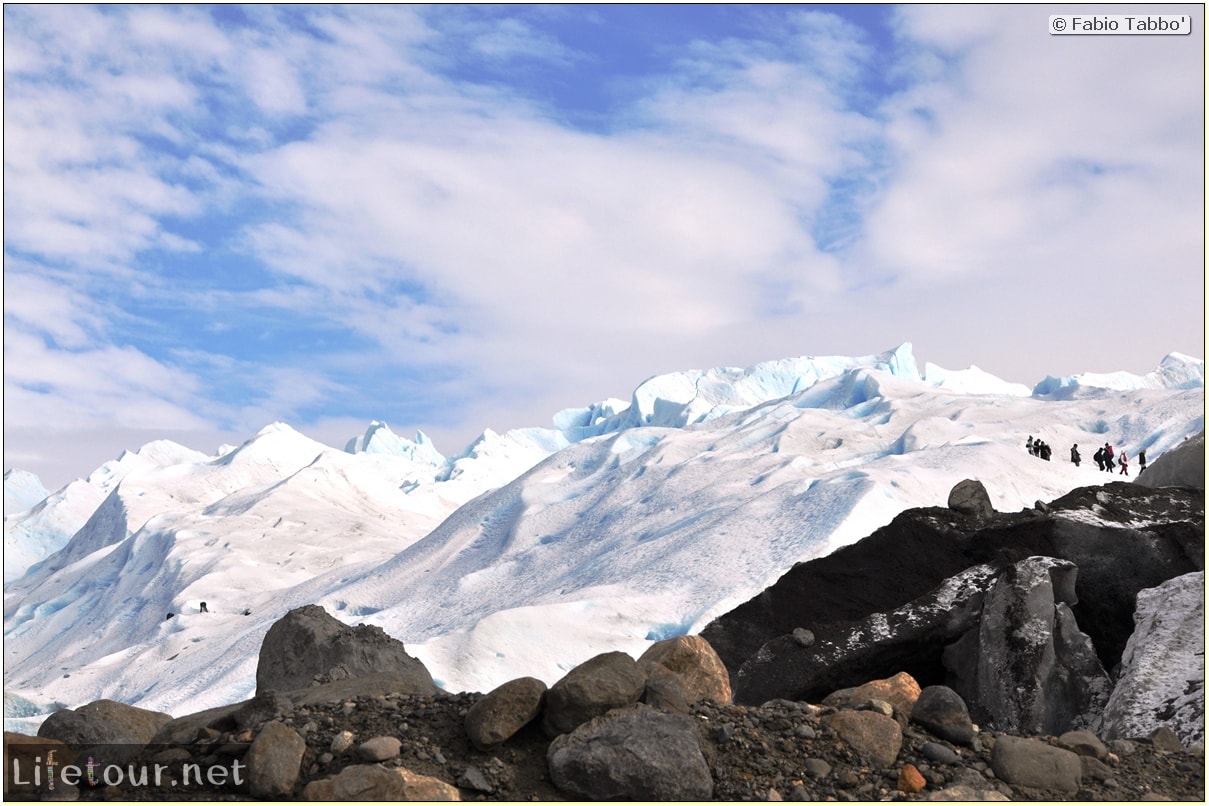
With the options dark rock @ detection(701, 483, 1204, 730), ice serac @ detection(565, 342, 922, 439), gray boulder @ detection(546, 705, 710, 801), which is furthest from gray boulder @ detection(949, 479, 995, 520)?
ice serac @ detection(565, 342, 922, 439)

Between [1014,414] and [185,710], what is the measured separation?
1202 inches

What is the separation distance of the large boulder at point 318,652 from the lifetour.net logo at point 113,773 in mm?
3055

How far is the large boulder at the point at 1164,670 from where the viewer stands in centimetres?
619

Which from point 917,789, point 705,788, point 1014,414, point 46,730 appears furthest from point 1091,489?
point 1014,414

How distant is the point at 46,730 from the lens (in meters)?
5.11

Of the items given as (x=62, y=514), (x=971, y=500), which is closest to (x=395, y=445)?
(x=62, y=514)

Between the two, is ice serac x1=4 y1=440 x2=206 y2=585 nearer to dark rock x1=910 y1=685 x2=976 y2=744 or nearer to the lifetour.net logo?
the lifetour.net logo

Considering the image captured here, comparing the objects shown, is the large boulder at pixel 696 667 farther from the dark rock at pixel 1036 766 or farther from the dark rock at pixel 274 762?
the dark rock at pixel 274 762

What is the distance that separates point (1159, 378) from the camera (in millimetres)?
56469

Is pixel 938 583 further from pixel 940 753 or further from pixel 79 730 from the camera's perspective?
pixel 79 730

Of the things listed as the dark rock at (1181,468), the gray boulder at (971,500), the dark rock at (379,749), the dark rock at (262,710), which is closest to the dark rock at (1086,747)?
the dark rock at (379,749)

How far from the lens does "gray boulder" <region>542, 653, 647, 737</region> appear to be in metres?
4.73

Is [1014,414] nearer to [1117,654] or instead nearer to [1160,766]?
[1117,654]

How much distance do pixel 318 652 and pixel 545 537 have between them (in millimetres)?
19994
